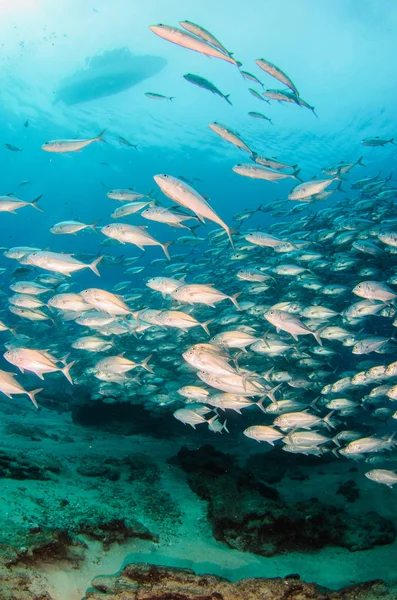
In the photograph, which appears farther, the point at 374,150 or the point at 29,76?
the point at 374,150

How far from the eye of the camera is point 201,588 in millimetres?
3133

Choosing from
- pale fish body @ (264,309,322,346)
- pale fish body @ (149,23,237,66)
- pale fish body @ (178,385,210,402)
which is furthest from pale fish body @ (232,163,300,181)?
pale fish body @ (178,385,210,402)

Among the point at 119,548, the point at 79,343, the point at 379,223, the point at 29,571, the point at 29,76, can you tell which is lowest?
the point at 79,343

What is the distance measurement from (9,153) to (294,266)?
51.4 meters

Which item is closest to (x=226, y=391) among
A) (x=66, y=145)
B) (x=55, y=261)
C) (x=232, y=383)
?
(x=232, y=383)

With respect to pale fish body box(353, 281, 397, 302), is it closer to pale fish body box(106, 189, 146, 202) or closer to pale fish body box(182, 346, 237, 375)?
pale fish body box(182, 346, 237, 375)

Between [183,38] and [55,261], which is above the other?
[183,38]

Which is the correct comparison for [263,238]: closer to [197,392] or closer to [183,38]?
[197,392]

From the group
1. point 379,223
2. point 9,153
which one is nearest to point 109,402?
point 379,223

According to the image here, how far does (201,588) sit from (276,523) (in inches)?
83.5

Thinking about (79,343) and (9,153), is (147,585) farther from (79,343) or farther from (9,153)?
(9,153)

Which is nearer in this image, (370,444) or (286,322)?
(370,444)

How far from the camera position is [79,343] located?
316 inches

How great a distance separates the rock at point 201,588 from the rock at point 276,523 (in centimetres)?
149
